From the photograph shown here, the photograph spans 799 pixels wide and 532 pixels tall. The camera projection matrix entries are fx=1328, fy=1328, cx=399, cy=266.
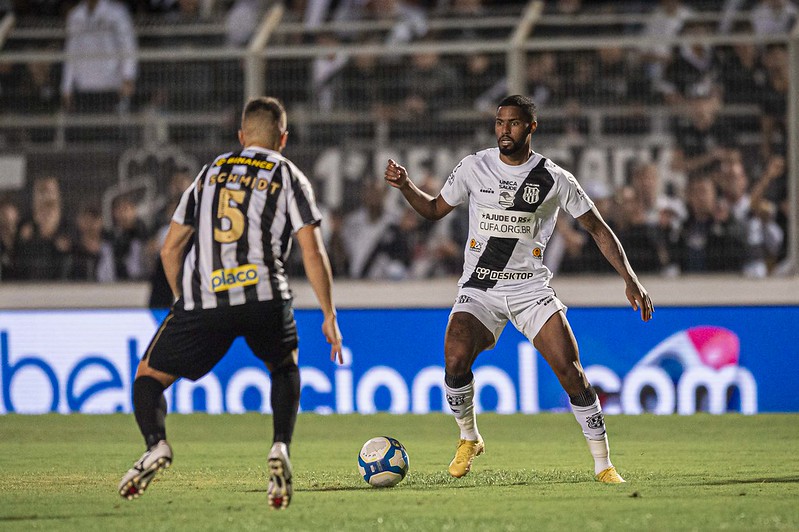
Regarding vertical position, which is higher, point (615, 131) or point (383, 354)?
point (615, 131)

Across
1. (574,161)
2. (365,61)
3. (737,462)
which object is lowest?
(737,462)

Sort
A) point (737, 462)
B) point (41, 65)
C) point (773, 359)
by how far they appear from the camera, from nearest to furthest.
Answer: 1. point (737, 462)
2. point (773, 359)
3. point (41, 65)

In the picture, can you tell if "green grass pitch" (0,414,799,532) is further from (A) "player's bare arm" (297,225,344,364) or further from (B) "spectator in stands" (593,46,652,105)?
(B) "spectator in stands" (593,46,652,105)

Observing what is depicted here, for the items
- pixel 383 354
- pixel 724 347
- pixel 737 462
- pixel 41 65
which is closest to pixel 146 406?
pixel 737 462

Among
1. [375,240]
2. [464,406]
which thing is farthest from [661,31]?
[464,406]

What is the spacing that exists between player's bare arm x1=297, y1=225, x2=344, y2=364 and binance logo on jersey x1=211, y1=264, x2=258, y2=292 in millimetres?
261

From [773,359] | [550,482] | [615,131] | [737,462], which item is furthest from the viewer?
[615,131]

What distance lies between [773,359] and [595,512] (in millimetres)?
5736

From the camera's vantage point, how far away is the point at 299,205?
620 cm

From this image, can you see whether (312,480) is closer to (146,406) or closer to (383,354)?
(146,406)

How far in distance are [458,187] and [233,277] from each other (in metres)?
1.88

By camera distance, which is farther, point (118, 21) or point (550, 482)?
point (118, 21)

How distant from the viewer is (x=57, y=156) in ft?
42.2

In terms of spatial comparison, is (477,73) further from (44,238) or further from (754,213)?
(44,238)
